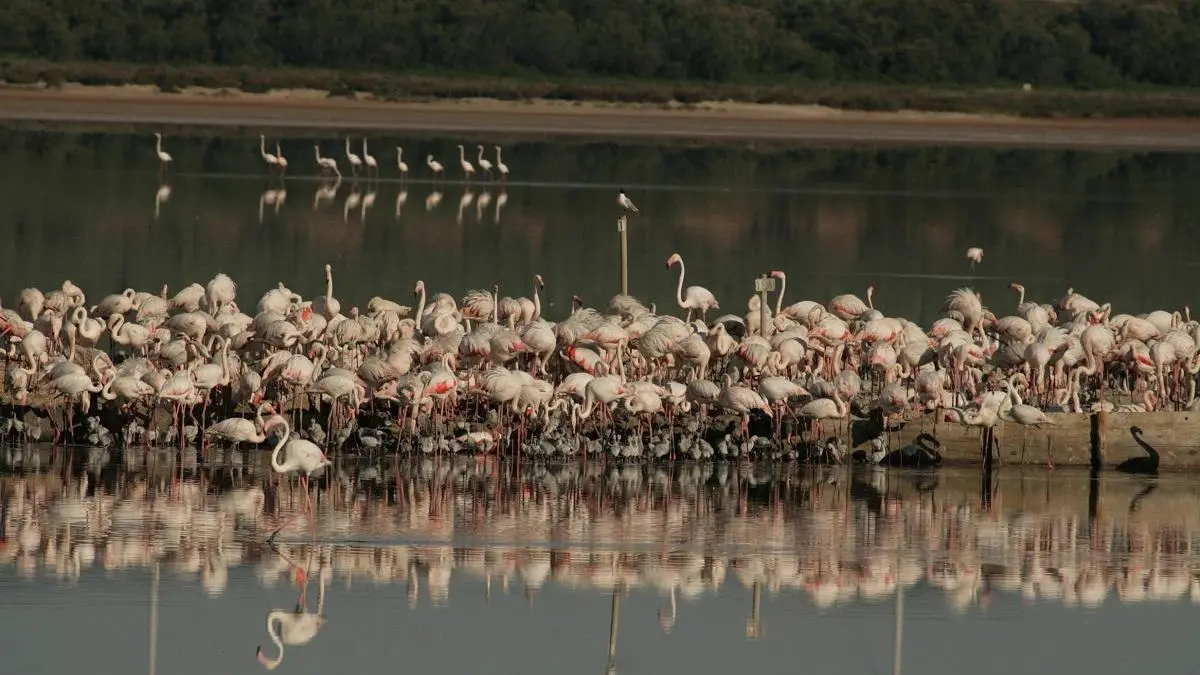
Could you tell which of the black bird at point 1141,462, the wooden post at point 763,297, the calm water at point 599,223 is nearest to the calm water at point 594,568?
the black bird at point 1141,462

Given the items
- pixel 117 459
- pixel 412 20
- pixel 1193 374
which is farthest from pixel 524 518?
pixel 412 20

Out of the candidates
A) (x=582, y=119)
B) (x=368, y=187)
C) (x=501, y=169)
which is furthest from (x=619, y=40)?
(x=368, y=187)

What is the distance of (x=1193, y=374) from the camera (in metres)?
19.2

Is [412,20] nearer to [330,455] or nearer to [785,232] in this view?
[785,232]

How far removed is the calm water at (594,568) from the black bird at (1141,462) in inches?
8.5

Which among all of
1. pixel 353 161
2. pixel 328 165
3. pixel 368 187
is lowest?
pixel 368 187

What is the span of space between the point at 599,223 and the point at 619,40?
42363mm

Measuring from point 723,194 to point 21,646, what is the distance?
32749mm

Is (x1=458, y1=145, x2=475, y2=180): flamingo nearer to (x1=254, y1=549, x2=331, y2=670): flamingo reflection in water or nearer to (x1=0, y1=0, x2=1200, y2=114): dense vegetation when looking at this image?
(x1=0, y1=0, x2=1200, y2=114): dense vegetation

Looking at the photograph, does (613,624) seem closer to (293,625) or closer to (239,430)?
(293,625)

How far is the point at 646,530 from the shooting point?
48.6 feet

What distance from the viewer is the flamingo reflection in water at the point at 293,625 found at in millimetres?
11814

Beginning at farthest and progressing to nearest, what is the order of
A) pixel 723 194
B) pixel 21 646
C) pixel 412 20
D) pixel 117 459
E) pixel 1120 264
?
pixel 412 20 → pixel 723 194 → pixel 1120 264 → pixel 117 459 → pixel 21 646

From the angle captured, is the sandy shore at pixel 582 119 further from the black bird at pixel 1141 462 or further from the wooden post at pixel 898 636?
the wooden post at pixel 898 636
